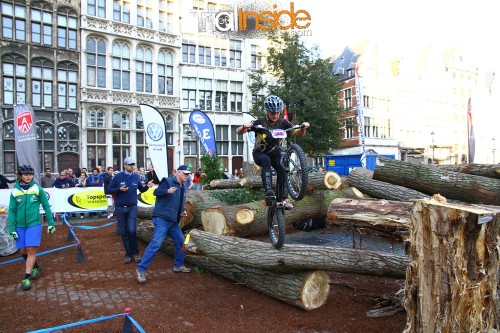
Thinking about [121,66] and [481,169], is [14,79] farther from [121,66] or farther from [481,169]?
[481,169]

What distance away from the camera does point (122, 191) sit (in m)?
8.43

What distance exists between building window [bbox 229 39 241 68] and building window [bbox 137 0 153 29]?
789cm

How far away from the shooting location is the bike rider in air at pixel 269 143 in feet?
19.7

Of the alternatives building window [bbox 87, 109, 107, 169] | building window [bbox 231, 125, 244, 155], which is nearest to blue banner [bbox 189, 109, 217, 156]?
building window [bbox 87, 109, 107, 169]

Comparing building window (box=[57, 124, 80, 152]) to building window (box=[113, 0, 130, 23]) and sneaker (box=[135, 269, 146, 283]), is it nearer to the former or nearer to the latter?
building window (box=[113, 0, 130, 23])

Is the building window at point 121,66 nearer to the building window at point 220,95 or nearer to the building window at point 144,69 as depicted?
the building window at point 144,69

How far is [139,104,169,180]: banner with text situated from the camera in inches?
543

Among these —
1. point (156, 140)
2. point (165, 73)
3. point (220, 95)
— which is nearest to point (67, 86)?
point (165, 73)

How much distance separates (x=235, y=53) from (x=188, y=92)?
20.9ft

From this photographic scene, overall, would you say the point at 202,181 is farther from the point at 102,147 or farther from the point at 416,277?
the point at 102,147

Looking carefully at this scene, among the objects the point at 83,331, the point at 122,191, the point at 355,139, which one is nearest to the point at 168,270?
the point at 122,191

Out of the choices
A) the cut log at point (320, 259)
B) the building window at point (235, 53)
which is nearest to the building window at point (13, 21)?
the building window at point (235, 53)

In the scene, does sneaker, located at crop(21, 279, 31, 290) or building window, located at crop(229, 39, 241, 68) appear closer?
sneaker, located at crop(21, 279, 31, 290)

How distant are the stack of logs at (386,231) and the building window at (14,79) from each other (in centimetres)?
2089
